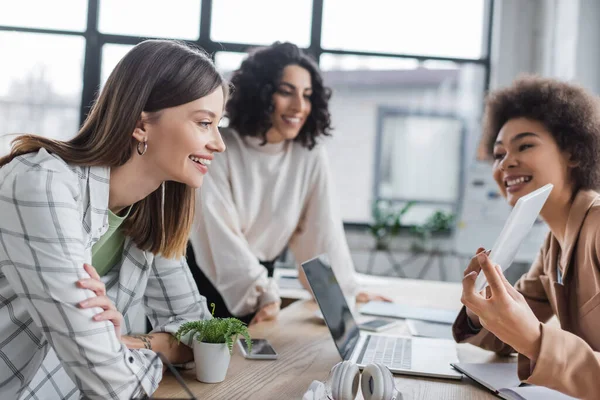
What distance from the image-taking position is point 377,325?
72.6 inches

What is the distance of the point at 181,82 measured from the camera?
1.21 meters

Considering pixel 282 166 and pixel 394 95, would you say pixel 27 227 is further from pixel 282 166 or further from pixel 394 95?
pixel 394 95

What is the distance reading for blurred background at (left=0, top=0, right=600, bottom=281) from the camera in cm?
506

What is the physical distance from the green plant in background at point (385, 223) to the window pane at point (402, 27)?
133 cm

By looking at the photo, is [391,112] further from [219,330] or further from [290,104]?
[219,330]

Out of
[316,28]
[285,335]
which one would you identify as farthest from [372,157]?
[285,335]

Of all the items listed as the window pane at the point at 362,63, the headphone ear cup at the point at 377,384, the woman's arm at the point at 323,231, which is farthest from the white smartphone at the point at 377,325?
the window pane at the point at 362,63

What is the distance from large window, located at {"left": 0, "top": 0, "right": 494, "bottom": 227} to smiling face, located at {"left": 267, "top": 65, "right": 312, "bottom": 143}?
2.93 meters

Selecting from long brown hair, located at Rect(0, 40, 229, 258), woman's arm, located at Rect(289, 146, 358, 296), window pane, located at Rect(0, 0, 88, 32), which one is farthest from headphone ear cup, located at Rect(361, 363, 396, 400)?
window pane, located at Rect(0, 0, 88, 32)

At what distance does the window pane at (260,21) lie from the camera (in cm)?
510

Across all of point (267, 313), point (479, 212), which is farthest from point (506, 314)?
point (479, 212)

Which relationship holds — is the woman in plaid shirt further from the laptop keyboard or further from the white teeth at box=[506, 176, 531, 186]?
the white teeth at box=[506, 176, 531, 186]

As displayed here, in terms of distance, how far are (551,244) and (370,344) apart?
53 cm

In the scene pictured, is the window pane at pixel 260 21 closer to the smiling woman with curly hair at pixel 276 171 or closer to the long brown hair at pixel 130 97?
the smiling woman with curly hair at pixel 276 171
